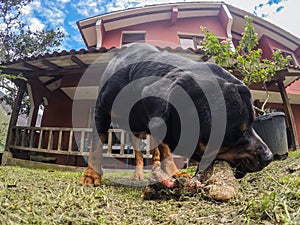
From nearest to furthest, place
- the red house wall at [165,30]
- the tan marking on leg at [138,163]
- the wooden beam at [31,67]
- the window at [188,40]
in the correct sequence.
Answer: the tan marking on leg at [138,163] → the wooden beam at [31,67] → the red house wall at [165,30] → the window at [188,40]

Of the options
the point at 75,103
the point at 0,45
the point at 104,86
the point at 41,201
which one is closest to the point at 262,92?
the point at 75,103

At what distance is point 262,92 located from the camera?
856cm

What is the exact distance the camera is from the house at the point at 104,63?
6.55 meters

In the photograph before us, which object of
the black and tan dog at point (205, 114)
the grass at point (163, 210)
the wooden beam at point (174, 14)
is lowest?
the grass at point (163, 210)

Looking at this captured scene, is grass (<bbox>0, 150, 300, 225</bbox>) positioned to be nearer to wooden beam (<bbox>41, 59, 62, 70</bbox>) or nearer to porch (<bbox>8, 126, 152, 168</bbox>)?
porch (<bbox>8, 126, 152, 168</bbox>)

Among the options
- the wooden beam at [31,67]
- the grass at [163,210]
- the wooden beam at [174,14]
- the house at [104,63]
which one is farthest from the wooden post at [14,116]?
the wooden beam at [174,14]

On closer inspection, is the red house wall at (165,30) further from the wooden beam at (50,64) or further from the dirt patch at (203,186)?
the dirt patch at (203,186)

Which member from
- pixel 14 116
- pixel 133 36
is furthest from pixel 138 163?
pixel 133 36

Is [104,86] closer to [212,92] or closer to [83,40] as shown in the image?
[212,92]

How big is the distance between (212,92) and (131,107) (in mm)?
785

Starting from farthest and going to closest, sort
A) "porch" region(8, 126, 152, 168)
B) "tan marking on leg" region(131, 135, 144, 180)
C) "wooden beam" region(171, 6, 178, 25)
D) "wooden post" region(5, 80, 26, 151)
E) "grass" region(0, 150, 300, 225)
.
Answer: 1. "wooden beam" region(171, 6, 178, 25)
2. "wooden post" region(5, 80, 26, 151)
3. "porch" region(8, 126, 152, 168)
4. "tan marking on leg" region(131, 135, 144, 180)
5. "grass" region(0, 150, 300, 225)

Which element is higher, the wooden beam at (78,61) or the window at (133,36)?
the window at (133,36)

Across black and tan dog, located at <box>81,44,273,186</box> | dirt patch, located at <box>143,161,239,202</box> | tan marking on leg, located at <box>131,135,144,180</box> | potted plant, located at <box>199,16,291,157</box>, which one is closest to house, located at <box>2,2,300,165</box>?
potted plant, located at <box>199,16,291,157</box>

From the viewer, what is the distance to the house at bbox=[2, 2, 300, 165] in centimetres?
655
